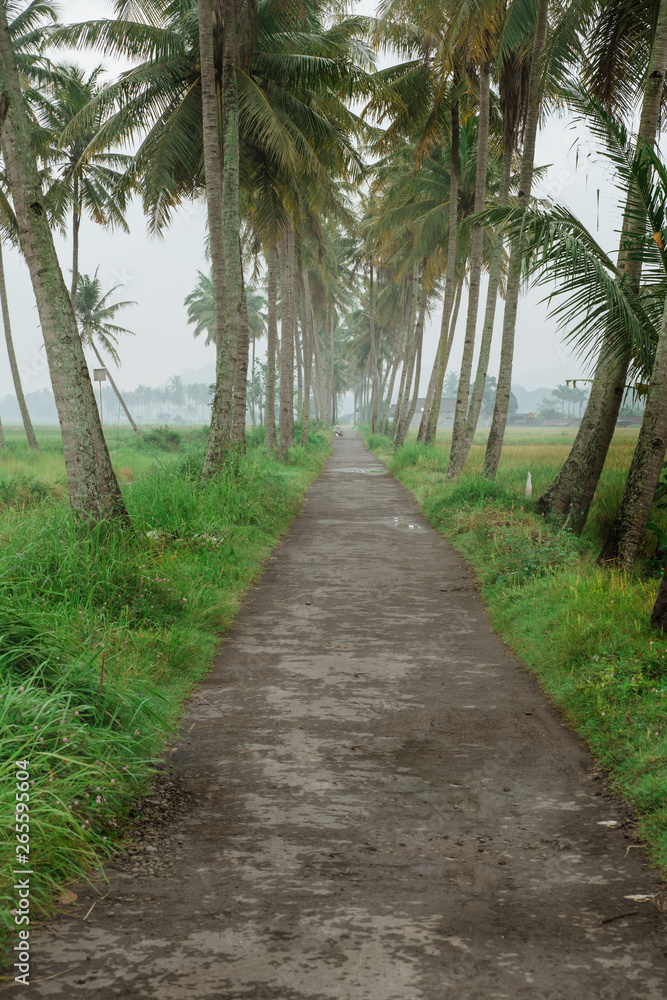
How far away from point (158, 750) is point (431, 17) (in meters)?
12.8

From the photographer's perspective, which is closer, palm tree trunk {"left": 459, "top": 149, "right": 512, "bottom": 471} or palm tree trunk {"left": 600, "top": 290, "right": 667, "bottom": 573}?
palm tree trunk {"left": 600, "top": 290, "right": 667, "bottom": 573}

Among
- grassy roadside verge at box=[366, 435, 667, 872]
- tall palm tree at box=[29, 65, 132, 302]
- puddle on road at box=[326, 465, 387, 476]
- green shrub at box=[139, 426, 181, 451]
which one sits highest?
tall palm tree at box=[29, 65, 132, 302]

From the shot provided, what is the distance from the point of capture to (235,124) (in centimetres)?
1275

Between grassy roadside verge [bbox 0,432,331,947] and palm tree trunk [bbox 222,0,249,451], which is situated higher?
palm tree trunk [bbox 222,0,249,451]

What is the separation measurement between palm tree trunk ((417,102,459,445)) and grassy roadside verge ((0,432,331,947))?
962cm

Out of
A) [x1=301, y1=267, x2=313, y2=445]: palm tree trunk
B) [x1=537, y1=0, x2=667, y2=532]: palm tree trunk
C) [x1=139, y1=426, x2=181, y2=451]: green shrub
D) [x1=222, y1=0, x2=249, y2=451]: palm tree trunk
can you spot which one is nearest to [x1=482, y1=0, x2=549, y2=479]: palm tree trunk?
[x1=537, y1=0, x2=667, y2=532]: palm tree trunk

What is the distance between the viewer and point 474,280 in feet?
53.0

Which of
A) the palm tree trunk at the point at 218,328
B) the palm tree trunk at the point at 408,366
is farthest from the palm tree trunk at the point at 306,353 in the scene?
the palm tree trunk at the point at 218,328

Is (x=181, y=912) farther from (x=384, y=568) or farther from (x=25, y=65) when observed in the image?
(x=25, y=65)

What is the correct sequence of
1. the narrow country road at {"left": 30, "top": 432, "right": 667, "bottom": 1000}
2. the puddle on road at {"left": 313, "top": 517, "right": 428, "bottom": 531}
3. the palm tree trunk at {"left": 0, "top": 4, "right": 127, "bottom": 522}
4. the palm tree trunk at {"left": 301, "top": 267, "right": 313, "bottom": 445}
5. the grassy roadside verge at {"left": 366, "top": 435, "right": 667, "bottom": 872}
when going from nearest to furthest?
the narrow country road at {"left": 30, "top": 432, "right": 667, "bottom": 1000} < the grassy roadside verge at {"left": 366, "top": 435, "right": 667, "bottom": 872} < the palm tree trunk at {"left": 0, "top": 4, "right": 127, "bottom": 522} < the puddle on road at {"left": 313, "top": 517, "right": 428, "bottom": 531} < the palm tree trunk at {"left": 301, "top": 267, "right": 313, "bottom": 445}

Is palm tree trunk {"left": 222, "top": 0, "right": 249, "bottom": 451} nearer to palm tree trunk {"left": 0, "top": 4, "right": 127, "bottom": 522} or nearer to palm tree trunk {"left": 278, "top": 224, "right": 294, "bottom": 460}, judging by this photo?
palm tree trunk {"left": 0, "top": 4, "right": 127, "bottom": 522}

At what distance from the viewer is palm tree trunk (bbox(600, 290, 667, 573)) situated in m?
7.62

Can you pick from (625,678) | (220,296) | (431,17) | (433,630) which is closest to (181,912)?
(625,678)

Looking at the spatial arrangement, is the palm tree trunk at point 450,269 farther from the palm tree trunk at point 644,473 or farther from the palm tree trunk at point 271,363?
the palm tree trunk at point 644,473
